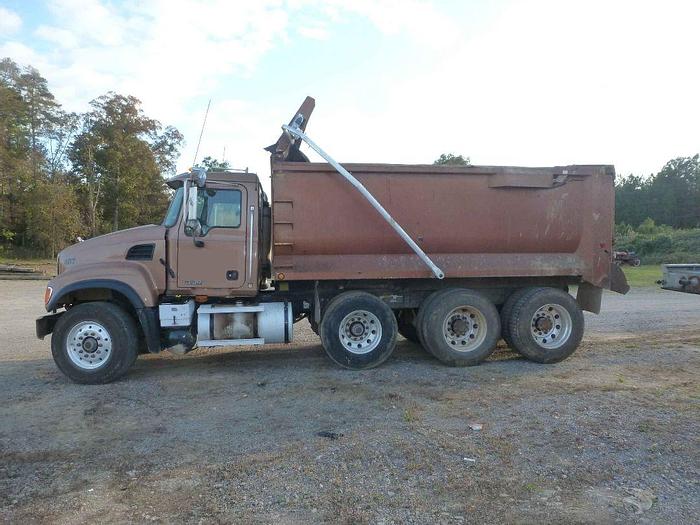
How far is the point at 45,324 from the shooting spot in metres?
6.84

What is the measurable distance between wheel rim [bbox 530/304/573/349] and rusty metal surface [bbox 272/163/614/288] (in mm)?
556

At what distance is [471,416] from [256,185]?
4084 mm

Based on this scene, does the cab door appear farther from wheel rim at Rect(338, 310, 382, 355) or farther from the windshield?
wheel rim at Rect(338, 310, 382, 355)

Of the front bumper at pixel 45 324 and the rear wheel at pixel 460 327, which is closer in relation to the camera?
the front bumper at pixel 45 324

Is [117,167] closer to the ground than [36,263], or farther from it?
farther from it

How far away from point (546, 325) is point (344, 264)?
3158 millimetres

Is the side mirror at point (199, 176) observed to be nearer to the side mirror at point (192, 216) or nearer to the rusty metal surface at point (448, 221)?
the side mirror at point (192, 216)

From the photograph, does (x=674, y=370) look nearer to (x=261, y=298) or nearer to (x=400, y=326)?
(x=400, y=326)

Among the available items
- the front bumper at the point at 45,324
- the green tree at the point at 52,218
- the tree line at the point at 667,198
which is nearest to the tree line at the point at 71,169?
the green tree at the point at 52,218

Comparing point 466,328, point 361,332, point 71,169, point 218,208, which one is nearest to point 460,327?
point 466,328

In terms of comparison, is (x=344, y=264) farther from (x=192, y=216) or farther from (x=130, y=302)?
(x=130, y=302)

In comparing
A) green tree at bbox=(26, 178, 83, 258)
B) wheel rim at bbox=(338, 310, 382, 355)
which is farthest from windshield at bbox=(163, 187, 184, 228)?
green tree at bbox=(26, 178, 83, 258)

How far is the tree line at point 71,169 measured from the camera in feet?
100

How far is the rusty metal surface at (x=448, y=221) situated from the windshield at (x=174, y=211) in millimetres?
1296
